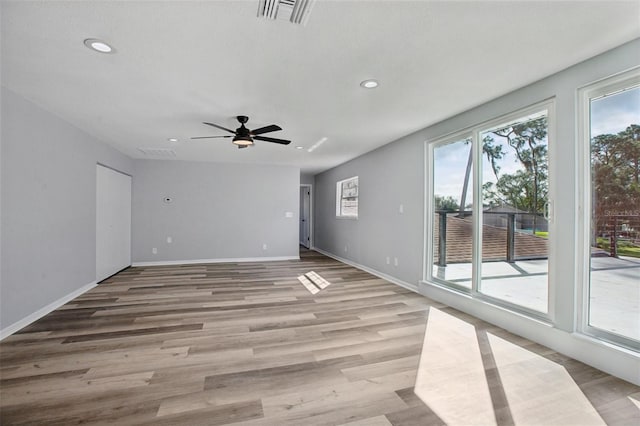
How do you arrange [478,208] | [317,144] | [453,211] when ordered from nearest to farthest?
1. [478,208]
2. [453,211]
3. [317,144]

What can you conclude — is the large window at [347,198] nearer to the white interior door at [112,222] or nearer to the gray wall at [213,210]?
the gray wall at [213,210]

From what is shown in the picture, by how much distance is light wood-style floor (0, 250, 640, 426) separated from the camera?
1715 millimetres

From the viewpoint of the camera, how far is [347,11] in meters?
1.76

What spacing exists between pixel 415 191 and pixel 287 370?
3.29m

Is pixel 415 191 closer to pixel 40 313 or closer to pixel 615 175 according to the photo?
pixel 615 175

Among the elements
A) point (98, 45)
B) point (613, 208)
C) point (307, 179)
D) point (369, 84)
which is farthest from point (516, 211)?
point (307, 179)

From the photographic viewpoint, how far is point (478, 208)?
350 centimetres

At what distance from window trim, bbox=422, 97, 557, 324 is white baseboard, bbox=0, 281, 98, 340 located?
15.9 feet

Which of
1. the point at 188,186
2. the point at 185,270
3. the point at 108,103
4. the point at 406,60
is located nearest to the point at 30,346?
the point at 108,103

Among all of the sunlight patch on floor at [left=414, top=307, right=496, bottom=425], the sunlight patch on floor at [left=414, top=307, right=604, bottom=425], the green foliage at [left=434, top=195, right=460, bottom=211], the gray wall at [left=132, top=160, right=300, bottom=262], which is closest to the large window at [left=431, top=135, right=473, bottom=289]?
the green foliage at [left=434, top=195, right=460, bottom=211]

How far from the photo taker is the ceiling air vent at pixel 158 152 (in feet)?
18.3

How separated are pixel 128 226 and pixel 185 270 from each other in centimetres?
169

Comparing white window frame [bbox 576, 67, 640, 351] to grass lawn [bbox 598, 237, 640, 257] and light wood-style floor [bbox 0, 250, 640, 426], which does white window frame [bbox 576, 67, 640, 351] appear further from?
light wood-style floor [bbox 0, 250, 640, 426]

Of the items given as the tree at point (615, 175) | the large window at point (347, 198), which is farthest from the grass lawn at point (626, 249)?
the large window at point (347, 198)
